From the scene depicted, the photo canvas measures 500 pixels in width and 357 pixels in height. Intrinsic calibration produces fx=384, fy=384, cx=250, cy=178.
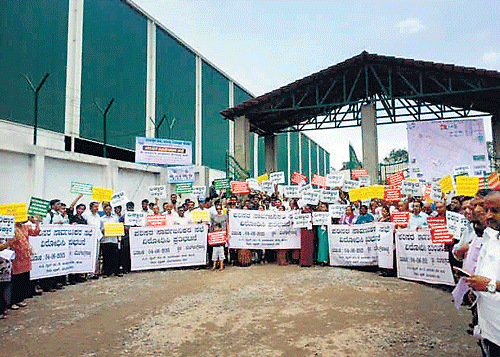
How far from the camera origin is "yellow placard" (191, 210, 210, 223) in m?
9.46

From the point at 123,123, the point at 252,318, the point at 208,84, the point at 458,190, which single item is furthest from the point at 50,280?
the point at 208,84

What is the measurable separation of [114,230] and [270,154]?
13.5 m

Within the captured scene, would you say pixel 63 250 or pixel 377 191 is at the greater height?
pixel 377 191

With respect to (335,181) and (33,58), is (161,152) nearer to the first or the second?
(33,58)

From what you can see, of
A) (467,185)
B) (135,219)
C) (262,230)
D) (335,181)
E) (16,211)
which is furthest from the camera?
(335,181)

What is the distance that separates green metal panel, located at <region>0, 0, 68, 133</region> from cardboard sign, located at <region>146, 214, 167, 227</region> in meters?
8.83

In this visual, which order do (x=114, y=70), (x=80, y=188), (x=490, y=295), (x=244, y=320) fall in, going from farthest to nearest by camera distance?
(x=114, y=70)
(x=80, y=188)
(x=244, y=320)
(x=490, y=295)

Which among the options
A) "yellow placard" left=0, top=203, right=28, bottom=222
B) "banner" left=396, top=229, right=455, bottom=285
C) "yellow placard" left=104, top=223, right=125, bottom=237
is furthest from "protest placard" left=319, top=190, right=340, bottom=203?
"yellow placard" left=0, top=203, right=28, bottom=222

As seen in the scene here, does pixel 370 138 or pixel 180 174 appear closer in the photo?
pixel 370 138

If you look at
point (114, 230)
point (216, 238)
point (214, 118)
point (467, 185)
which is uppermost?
point (214, 118)

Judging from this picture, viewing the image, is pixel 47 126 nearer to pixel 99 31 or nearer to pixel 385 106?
pixel 99 31

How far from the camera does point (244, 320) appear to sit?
205 inches

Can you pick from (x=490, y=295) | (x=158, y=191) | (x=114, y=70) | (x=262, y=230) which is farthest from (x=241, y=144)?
(x=490, y=295)

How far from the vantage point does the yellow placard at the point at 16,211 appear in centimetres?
596
